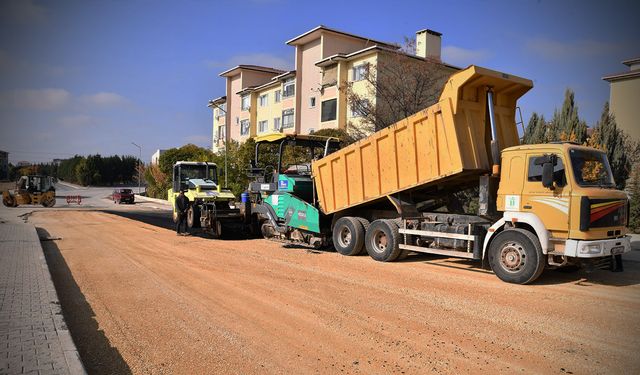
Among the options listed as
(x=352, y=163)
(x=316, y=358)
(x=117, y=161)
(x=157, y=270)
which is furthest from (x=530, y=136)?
(x=117, y=161)

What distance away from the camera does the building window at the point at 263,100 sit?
1751 inches

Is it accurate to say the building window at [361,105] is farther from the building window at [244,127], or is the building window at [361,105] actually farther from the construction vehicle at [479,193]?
the building window at [244,127]

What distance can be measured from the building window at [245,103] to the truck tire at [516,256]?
4134cm

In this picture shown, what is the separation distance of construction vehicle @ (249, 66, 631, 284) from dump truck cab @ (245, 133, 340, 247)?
3.4 inches

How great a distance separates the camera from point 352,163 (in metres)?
11.0

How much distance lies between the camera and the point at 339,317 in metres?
5.86

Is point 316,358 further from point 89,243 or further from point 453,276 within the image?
point 89,243

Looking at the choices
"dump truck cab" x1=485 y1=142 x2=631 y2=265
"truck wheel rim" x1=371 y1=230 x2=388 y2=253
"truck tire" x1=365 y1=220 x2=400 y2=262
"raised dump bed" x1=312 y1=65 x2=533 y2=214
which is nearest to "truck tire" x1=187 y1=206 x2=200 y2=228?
"raised dump bed" x1=312 y1=65 x2=533 y2=214

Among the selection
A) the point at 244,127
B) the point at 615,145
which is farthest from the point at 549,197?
the point at 244,127

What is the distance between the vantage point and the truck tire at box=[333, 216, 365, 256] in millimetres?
10914

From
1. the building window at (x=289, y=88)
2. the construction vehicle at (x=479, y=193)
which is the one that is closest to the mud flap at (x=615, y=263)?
the construction vehicle at (x=479, y=193)

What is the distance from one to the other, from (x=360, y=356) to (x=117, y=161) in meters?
95.4

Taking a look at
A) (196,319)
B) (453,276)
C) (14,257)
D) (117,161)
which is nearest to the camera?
(196,319)

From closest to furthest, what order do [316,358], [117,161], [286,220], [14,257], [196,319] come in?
1. [316,358]
2. [196,319]
3. [14,257]
4. [286,220]
5. [117,161]
